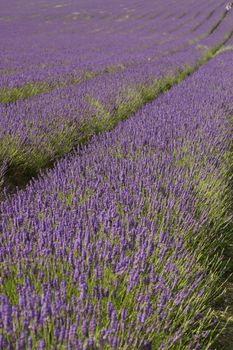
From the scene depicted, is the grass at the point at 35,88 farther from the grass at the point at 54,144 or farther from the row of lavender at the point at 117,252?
the row of lavender at the point at 117,252

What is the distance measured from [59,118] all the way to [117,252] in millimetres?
3185

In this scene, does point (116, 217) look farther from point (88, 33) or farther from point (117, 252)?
point (88, 33)

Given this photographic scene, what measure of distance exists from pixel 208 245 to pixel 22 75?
6.40 metres

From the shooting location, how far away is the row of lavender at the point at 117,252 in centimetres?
132

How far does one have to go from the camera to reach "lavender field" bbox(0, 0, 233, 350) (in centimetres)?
138

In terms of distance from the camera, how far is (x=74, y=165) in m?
2.93

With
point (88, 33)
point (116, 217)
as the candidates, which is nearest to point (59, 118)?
point (116, 217)

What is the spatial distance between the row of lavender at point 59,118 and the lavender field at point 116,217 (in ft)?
0.06

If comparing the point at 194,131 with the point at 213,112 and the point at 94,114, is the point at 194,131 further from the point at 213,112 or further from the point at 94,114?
the point at 94,114

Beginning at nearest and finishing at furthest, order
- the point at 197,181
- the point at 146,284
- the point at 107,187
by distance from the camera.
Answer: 1. the point at 146,284
2. the point at 107,187
3. the point at 197,181

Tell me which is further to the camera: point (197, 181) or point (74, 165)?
point (74, 165)

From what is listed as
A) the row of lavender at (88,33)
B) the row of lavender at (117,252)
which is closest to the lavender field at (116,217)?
the row of lavender at (117,252)

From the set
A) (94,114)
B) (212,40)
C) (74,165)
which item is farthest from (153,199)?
(212,40)

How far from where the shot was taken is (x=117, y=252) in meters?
1.76
